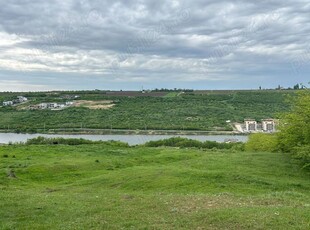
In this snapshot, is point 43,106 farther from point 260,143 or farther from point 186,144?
point 260,143

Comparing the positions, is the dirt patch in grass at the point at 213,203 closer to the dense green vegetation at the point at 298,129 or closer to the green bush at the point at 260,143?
the dense green vegetation at the point at 298,129

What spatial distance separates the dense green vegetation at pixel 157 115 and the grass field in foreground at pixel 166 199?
9484 centimetres

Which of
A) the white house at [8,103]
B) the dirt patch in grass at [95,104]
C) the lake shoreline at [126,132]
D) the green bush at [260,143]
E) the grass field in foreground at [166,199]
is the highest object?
the white house at [8,103]

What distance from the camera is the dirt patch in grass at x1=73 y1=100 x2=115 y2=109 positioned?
7073 inches

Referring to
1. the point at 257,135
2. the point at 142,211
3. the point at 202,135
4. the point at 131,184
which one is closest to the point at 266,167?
the point at 131,184

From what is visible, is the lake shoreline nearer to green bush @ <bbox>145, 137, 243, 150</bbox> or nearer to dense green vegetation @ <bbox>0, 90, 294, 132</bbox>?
dense green vegetation @ <bbox>0, 90, 294, 132</bbox>

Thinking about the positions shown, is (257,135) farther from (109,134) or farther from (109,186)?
(109,134)

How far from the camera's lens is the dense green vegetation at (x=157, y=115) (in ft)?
445

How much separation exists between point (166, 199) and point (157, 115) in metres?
136

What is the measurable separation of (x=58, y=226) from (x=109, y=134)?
110m

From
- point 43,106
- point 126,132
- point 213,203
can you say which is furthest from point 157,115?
point 213,203

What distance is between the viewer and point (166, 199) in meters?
19.3

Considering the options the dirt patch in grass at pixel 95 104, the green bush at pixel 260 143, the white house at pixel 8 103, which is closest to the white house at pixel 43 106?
the dirt patch in grass at pixel 95 104

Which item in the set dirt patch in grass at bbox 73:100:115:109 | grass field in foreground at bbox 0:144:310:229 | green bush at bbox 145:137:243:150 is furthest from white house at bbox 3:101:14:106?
grass field in foreground at bbox 0:144:310:229
